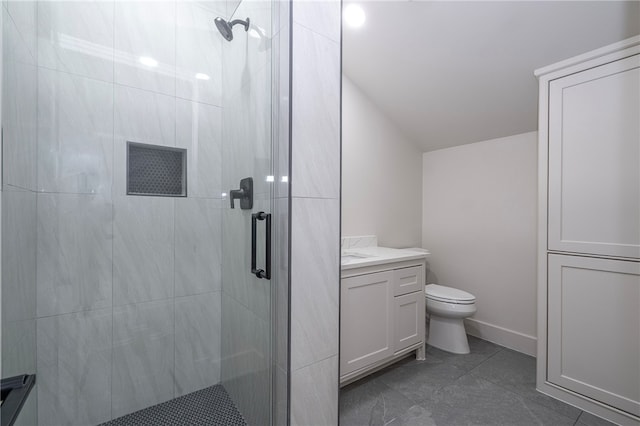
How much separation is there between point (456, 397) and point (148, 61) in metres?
2.59

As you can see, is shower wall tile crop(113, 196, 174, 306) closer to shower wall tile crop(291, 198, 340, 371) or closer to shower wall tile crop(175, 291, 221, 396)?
shower wall tile crop(175, 291, 221, 396)

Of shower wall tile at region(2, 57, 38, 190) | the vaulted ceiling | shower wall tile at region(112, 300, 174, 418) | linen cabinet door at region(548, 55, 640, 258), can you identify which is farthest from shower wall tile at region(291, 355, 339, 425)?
the vaulted ceiling

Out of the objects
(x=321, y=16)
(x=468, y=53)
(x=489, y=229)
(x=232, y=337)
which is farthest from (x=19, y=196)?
(x=489, y=229)

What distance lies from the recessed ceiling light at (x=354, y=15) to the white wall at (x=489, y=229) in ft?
4.95

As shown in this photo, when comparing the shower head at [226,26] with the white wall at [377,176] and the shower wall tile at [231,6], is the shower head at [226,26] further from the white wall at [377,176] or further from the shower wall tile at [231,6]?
the white wall at [377,176]

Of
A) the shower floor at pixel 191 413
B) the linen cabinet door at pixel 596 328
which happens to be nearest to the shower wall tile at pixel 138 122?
the shower floor at pixel 191 413

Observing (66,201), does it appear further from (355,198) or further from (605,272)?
(605,272)

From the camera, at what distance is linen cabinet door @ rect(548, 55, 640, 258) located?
1474 mm

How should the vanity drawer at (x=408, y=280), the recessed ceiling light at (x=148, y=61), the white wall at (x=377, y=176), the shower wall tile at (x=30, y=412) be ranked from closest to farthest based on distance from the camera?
the shower wall tile at (x=30, y=412)
the recessed ceiling light at (x=148, y=61)
the vanity drawer at (x=408, y=280)
the white wall at (x=377, y=176)

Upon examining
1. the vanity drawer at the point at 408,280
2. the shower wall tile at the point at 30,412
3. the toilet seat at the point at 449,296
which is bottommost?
the shower wall tile at the point at 30,412

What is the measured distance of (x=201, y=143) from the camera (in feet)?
5.22

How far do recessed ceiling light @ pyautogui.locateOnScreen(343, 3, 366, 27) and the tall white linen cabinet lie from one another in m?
1.19

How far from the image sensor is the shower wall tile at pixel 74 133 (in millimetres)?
1225

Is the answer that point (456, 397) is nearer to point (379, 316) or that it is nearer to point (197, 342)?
point (379, 316)
